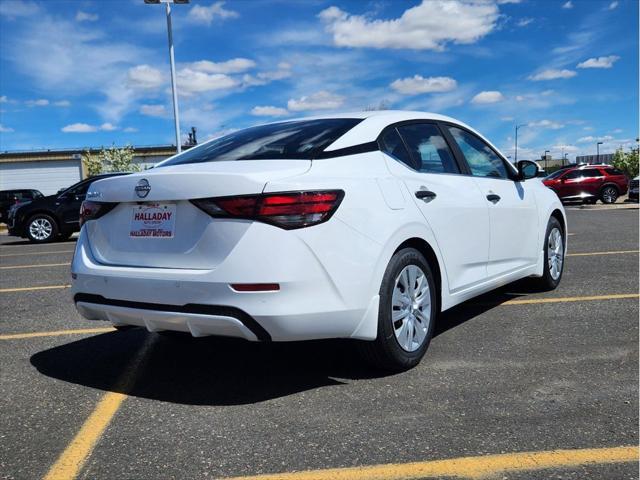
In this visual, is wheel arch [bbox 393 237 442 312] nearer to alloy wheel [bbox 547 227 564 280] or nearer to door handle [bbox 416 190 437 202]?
door handle [bbox 416 190 437 202]

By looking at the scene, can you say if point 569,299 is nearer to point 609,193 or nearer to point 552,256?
point 552,256

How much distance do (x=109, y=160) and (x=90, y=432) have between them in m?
51.6

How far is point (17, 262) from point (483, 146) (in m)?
8.41

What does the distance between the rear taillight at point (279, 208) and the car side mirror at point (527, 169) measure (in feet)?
9.45

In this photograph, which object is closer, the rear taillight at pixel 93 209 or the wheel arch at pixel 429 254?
the rear taillight at pixel 93 209

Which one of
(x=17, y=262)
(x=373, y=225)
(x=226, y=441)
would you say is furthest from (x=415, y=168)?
(x=17, y=262)

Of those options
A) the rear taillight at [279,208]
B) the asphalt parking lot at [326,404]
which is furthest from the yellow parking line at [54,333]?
the rear taillight at [279,208]

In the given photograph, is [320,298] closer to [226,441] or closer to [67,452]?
[226,441]

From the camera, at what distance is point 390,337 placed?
3.37m

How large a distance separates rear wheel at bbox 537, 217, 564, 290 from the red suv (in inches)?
776

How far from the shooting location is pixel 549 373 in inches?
137

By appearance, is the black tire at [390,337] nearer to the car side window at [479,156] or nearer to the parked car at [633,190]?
the car side window at [479,156]

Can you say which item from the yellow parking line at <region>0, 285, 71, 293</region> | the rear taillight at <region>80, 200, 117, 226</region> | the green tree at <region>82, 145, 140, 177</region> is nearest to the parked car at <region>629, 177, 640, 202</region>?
the yellow parking line at <region>0, 285, 71, 293</region>

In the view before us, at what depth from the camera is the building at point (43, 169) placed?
52125mm
